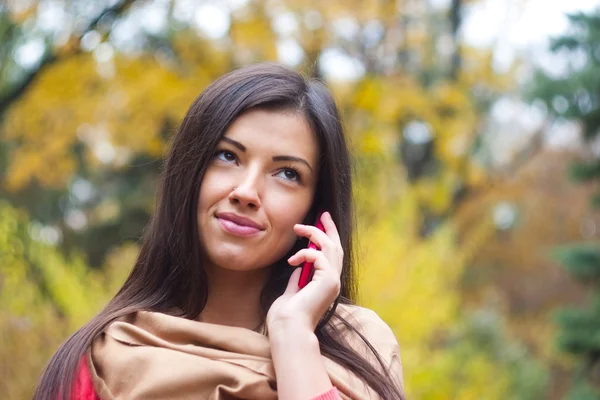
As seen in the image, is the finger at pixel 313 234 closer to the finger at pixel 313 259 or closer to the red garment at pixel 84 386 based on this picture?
the finger at pixel 313 259

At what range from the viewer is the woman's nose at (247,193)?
1696 mm

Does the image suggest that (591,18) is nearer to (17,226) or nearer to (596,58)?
(596,58)

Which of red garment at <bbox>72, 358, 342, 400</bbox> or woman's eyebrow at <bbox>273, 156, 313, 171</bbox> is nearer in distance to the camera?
red garment at <bbox>72, 358, 342, 400</bbox>

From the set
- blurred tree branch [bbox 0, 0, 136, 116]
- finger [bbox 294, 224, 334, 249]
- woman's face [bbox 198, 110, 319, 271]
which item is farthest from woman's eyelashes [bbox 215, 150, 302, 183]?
blurred tree branch [bbox 0, 0, 136, 116]

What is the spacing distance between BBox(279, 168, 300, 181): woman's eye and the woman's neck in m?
0.25

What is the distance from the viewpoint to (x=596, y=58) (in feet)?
25.9

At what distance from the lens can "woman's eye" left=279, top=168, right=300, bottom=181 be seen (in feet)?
5.85

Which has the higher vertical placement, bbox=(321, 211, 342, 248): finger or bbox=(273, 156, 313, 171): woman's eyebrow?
bbox=(273, 156, 313, 171): woman's eyebrow

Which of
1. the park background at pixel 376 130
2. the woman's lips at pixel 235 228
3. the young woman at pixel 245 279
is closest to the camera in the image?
the young woman at pixel 245 279

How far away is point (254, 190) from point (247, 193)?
0.07ft

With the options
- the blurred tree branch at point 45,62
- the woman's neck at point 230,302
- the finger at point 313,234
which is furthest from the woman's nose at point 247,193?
the blurred tree branch at point 45,62

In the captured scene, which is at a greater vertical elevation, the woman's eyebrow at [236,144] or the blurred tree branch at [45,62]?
the blurred tree branch at [45,62]

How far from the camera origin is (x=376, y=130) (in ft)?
21.0

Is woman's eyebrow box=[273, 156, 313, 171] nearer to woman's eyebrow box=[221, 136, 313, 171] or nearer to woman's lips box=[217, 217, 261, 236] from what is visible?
woman's eyebrow box=[221, 136, 313, 171]
